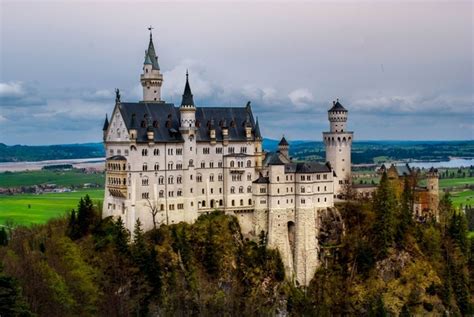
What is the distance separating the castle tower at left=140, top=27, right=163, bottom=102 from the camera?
105 m

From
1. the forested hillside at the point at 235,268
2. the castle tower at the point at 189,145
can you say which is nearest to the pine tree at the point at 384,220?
the forested hillside at the point at 235,268

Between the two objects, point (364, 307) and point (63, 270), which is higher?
point (63, 270)

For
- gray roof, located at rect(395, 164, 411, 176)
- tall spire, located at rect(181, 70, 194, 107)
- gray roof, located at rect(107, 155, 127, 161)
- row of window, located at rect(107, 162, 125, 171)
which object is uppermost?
tall spire, located at rect(181, 70, 194, 107)

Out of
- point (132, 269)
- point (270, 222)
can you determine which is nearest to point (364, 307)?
point (270, 222)

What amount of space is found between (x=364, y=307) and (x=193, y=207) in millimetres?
26622

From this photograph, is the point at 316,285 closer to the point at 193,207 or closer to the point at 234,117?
the point at 193,207

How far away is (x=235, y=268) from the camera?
319ft

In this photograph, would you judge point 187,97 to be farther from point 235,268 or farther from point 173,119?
point 235,268

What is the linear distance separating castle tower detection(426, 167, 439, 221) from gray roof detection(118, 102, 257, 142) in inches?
1104

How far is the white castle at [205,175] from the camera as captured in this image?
95.8 meters

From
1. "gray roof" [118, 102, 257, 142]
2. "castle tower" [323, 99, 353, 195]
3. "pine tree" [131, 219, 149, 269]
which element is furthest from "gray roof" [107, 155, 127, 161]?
"castle tower" [323, 99, 353, 195]

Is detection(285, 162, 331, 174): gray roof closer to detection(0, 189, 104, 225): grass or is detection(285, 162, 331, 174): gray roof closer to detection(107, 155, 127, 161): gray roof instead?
detection(107, 155, 127, 161): gray roof

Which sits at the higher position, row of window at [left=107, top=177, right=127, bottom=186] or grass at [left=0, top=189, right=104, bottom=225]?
row of window at [left=107, top=177, right=127, bottom=186]

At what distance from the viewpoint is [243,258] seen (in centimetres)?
9825
